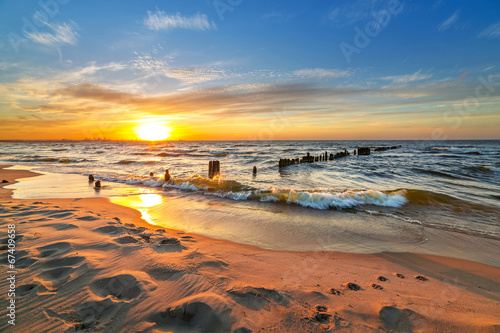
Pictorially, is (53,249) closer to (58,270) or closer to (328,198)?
(58,270)

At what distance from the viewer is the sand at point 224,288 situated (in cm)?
266

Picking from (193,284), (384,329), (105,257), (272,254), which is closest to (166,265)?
(193,284)

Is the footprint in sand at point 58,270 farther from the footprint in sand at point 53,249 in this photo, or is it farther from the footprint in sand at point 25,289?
the footprint in sand at point 53,249

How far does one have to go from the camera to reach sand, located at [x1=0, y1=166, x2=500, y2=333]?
8.72 ft

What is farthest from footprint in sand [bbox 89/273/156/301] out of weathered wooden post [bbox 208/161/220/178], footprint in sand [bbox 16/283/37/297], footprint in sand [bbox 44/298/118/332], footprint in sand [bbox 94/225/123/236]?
weathered wooden post [bbox 208/161/220/178]

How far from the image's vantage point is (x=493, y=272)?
4.40 meters

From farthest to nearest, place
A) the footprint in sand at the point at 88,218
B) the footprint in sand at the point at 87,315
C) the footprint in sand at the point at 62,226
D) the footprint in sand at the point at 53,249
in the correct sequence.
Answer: the footprint in sand at the point at 88,218 < the footprint in sand at the point at 62,226 < the footprint in sand at the point at 53,249 < the footprint in sand at the point at 87,315

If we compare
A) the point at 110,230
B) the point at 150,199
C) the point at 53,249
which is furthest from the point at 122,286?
the point at 150,199

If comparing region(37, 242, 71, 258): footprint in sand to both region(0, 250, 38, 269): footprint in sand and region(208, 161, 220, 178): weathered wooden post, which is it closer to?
region(0, 250, 38, 269): footprint in sand

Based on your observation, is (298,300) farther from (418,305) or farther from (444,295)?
(444,295)

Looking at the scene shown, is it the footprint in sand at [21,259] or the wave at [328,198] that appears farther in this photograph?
the wave at [328,198]

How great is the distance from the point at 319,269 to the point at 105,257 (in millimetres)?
3974

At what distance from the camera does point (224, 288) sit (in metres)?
3.30

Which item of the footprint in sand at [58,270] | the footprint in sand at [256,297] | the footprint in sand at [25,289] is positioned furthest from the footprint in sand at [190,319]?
the footprint in sand at [25,289]
